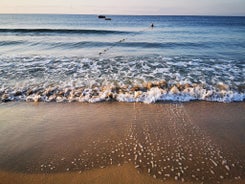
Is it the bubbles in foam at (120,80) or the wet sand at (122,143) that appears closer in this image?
the wet sand at (122,143)

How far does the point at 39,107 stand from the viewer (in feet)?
16.9

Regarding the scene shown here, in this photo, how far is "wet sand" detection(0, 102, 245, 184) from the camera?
9.72ft

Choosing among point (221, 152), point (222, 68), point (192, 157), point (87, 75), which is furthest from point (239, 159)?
point (222, 68)

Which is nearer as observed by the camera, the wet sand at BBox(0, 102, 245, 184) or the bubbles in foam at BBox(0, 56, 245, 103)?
the wet sand at BBox(0, 102, 245, 184)

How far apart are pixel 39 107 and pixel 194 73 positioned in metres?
5.99

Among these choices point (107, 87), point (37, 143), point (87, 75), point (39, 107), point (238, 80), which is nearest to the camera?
point (37, 143)

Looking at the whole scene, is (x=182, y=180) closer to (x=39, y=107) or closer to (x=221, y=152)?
(x=221, y=152)

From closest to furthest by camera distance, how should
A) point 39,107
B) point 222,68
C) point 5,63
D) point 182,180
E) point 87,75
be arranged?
point 182,180 < point 39,107 < point 87,75 < point 222,68 < point 5,63

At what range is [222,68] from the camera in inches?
343

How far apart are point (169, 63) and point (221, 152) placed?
6754 mm

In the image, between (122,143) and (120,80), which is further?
(120,80)

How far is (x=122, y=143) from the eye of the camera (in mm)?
3660

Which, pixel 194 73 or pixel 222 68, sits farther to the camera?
pixel 222 68

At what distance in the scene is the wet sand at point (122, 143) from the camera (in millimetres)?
2963
